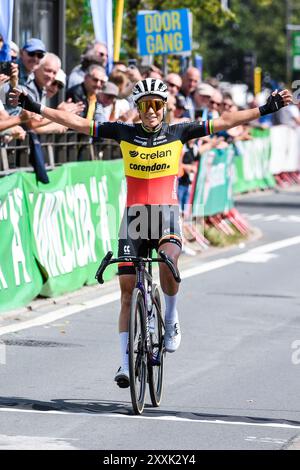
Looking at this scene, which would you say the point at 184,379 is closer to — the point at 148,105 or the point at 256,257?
the point at 148,105

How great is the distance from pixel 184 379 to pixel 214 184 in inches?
468

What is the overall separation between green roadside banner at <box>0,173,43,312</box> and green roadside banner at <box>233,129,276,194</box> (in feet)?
52.6

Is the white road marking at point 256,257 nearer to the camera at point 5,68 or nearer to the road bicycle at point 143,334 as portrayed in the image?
the camera at point 5,68

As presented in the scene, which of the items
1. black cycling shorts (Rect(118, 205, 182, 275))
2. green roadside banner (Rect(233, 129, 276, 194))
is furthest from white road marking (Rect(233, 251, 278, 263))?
green roadside banner (Rect(233, 129, 276, 194))

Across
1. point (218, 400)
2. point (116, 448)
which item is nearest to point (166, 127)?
point (218, 400)

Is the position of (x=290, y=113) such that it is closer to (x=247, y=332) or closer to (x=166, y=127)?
(x=247, y=332)

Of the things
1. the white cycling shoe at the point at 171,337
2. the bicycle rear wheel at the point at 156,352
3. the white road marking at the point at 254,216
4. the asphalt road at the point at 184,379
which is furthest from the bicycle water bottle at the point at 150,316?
the white road marking at the point at 254,216

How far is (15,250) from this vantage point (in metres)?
13.6

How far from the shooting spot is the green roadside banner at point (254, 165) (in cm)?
3047

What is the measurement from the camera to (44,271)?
47.1ft

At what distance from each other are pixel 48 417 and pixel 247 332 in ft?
14.1

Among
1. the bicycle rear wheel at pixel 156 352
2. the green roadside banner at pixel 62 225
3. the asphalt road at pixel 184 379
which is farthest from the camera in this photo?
the green roadside banner at pixel 62 225

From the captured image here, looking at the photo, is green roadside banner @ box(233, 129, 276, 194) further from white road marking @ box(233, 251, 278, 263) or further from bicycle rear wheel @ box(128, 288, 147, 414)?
bicycle rear wheel @ box(128, 288, 147, 414)

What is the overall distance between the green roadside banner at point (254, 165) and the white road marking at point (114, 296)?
8181 mm
